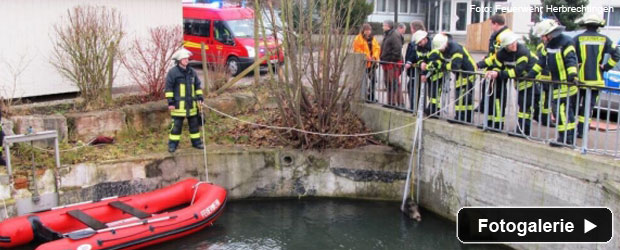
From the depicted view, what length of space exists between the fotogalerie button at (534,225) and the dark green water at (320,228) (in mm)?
207

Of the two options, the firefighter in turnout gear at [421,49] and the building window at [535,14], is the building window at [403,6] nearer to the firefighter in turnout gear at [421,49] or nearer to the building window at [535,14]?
the building window at [535,14]

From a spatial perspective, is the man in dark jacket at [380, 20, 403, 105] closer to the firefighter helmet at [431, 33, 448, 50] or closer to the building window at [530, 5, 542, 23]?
the firefighter helmet at [431, 33, 448, 50]

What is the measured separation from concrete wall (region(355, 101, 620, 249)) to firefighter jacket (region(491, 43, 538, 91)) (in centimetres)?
79

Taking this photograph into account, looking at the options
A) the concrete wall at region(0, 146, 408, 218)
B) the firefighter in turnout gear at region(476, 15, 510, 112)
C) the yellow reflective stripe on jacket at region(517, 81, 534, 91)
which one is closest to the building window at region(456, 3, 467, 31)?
the concrete wall at region(0, 146, 408, 218)

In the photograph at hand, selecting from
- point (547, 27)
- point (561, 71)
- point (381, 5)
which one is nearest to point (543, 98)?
point (561, 71)

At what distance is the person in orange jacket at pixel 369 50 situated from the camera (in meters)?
10.8

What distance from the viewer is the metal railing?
7344mm

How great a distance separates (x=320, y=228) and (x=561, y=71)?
3966 mm

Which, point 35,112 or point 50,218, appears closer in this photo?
point 50,218

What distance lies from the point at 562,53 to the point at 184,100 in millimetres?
5583

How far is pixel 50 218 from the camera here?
8.00m

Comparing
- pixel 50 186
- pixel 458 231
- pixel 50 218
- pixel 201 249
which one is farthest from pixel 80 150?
pixel 458 231

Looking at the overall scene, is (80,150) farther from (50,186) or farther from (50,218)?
(50,218)

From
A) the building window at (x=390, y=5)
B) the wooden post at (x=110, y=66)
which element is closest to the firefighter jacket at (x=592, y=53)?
the wooden post at (x=110, y=66)
